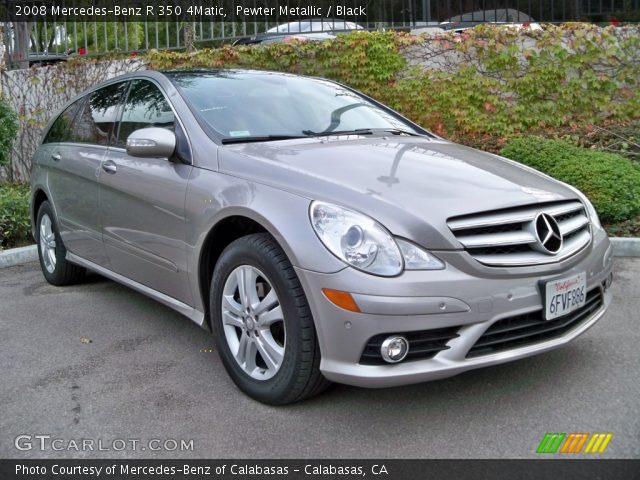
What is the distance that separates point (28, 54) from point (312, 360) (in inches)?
373

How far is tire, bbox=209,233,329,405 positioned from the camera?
2859mm

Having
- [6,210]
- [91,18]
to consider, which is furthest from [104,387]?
[91,18]

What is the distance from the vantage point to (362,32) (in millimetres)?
8297

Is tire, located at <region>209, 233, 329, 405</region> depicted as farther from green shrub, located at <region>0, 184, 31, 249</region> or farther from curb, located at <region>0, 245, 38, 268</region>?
green shrub, located at <region>0, 184, 31, 249</region>

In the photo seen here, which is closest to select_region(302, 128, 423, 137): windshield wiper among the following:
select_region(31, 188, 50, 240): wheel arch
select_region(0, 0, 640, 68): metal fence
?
select_region(31, 188, 50, 240): wheel arch

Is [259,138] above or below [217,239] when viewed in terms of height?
above

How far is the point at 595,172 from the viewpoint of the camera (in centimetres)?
592

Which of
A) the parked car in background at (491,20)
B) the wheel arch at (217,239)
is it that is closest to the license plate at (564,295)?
the wheel arch at (217,239)

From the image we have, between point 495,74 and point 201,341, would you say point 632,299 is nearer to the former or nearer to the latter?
point 201,341

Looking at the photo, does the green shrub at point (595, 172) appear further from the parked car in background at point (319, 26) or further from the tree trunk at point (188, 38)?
the tree trunk at point (188, 38)

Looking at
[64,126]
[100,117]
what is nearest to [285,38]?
[64,126]

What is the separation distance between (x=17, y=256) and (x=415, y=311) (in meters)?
4.79

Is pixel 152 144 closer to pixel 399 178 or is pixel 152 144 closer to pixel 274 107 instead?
pixel 274 107
